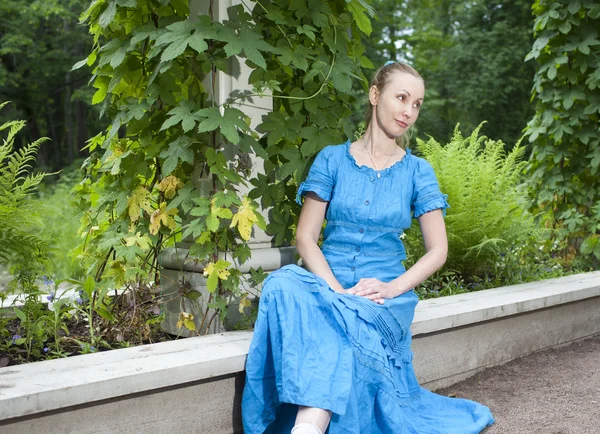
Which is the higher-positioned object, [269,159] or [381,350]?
[269,159]

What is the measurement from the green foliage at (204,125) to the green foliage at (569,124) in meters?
2.91

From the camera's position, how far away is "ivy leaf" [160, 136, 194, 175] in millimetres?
2611

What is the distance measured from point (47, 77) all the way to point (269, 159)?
1801cm

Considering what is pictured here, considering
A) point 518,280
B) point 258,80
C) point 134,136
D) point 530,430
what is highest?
point 258,80

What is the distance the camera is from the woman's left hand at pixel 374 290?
2.63 m

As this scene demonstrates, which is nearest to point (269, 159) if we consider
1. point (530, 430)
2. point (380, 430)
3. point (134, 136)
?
point (134, 136)

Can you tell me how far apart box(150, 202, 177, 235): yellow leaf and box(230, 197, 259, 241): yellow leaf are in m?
0.32

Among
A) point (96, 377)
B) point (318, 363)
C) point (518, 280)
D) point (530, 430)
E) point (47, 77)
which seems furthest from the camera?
point (47, 77)

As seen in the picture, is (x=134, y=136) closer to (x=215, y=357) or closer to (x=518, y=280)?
(x=215, y=357)

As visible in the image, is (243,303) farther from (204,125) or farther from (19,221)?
(19,221)

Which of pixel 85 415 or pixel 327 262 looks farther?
pixel 327 262

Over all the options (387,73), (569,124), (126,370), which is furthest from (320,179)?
(569,124)

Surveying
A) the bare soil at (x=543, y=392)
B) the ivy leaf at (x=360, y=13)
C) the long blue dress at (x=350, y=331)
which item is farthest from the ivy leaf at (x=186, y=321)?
the ivy leaf at (x=360, y=13)

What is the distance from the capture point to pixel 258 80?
2.86m
